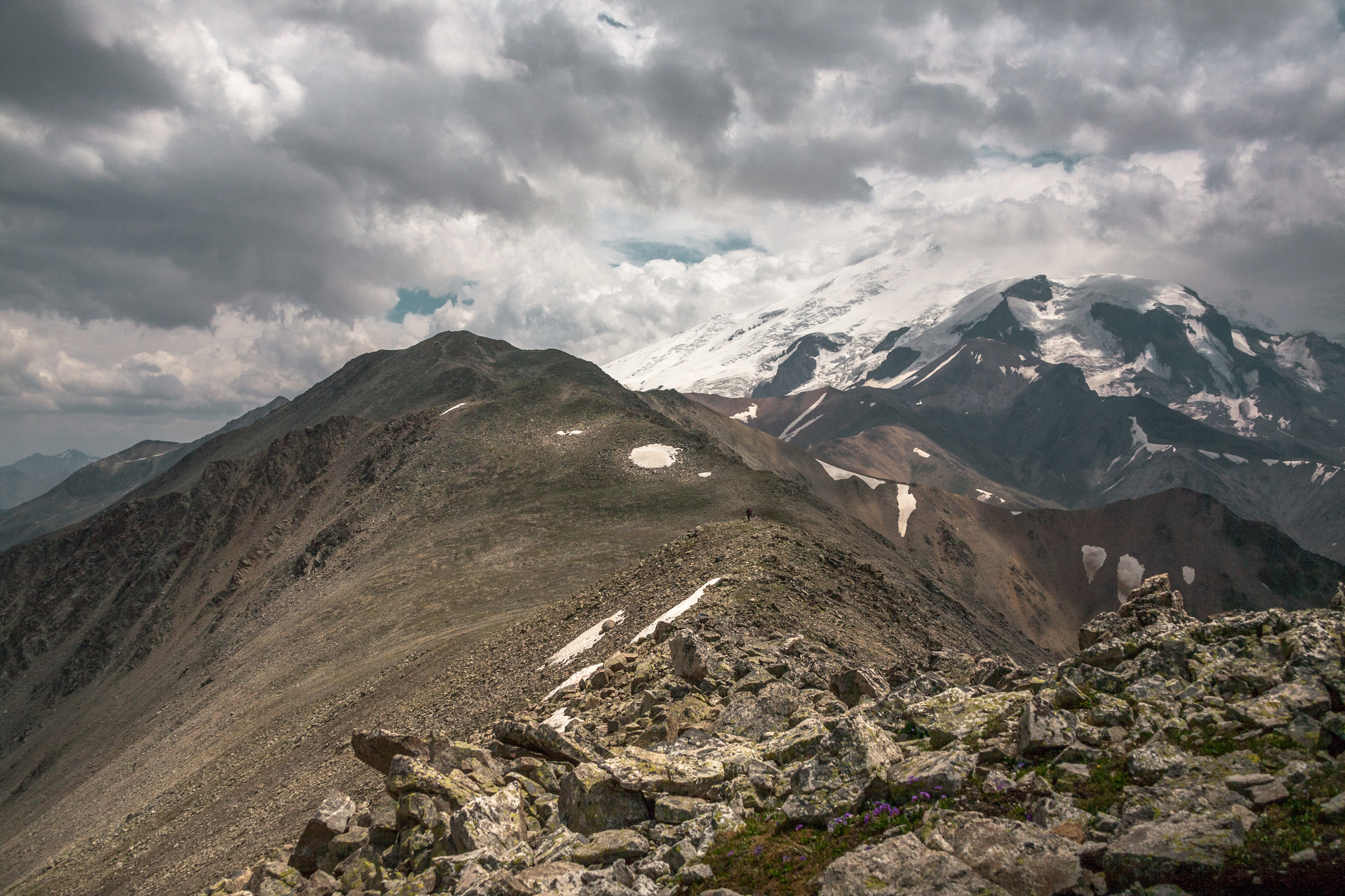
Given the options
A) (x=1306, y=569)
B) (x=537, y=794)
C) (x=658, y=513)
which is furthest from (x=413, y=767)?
(x=1306, y=569)

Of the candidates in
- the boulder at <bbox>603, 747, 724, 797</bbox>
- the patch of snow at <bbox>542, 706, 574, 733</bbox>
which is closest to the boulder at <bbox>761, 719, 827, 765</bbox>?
the boulder at <bbox>603, 747, 724, 797</bbox>

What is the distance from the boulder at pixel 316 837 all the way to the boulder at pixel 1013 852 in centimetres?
1253

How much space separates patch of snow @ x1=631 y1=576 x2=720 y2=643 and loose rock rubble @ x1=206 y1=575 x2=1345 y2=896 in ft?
30.3

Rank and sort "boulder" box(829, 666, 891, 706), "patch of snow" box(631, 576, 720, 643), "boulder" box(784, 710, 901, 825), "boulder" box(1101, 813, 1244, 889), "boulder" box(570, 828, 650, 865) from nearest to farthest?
1. "boulder" box(1101, 813, 1244, 889)
2. "boulder" box(784, 710, 901, 825)
3. "boulder" box(570, 828, 650, 865)
4. "boulder" box(829, 666, 891, 706)
5. "patch of snow" box(631, 576, 720, 643)

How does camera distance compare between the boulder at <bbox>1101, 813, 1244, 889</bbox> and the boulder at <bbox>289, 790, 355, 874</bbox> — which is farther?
the boulder at <bbox>289, 790, 355, 874</bbox>

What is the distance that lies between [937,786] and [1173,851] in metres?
3.41

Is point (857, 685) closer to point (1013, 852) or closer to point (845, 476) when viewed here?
A: point (1013, 852)

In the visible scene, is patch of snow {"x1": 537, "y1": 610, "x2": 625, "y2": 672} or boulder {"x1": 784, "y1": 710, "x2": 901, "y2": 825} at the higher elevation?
boulder {"x1": 784, "y1": 710, "x2": 901, "y2": 825}

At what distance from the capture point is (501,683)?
3153cm

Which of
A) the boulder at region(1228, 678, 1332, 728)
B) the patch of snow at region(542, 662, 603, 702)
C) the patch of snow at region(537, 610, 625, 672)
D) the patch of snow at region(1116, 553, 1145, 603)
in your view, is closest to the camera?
the boulder at region(1228, 678, 1332, 728)

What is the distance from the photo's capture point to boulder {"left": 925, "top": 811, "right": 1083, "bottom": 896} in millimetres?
9312

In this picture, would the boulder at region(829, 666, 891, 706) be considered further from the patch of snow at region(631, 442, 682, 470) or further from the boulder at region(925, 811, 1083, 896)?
the patch of snow at region(631, 442, 682, 470)

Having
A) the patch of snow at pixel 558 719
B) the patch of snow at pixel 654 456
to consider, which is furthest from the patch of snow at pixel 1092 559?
the patch of snow at pixel 558 719

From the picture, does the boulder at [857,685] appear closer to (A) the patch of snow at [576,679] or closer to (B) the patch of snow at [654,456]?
(A) the patch of snow at [576,679]
